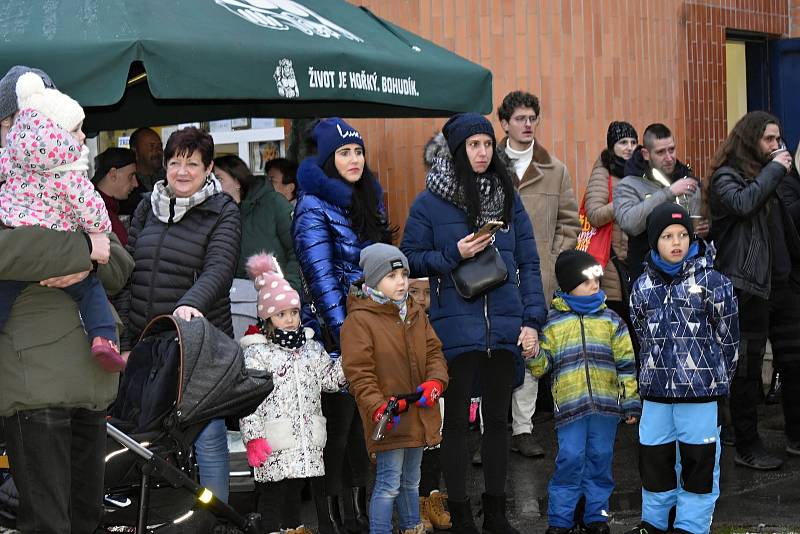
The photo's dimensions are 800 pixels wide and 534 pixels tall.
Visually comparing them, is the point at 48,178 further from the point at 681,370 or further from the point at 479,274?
the point at 681,370

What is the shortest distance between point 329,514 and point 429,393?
40.6 inches

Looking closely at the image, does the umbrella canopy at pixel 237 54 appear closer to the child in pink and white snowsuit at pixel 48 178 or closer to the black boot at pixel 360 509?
the child in pink and white snowsuit at pixel 48 178

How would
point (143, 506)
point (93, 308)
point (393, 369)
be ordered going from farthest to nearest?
point (393, 369) → point (143, 506) → point (93, 308)

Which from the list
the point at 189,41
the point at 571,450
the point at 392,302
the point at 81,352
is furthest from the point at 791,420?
the point at 81,352

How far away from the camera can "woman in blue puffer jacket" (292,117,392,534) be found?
663 centimetres

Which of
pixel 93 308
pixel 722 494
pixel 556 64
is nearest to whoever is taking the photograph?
pixel 93 308

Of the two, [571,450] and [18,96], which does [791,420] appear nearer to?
[571,450]

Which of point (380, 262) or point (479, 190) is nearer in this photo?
point (380, 262)

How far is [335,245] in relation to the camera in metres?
6.70

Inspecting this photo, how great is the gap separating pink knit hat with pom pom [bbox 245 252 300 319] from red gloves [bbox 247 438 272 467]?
65 cm

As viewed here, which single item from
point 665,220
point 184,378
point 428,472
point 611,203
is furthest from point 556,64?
point 184,378

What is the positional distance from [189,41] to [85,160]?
1.74 metres

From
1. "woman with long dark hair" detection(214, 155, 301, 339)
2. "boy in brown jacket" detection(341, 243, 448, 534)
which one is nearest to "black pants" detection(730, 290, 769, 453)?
"boy in brown jacket" detection(341, 243, 448, 534)

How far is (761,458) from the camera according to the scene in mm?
7980
